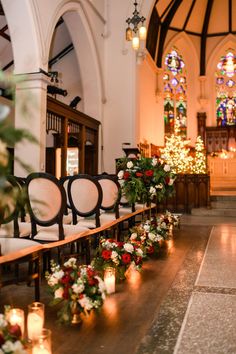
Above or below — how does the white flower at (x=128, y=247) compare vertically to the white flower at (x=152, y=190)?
below

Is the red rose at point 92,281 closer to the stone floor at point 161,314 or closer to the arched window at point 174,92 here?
the stone floor at point 161,314

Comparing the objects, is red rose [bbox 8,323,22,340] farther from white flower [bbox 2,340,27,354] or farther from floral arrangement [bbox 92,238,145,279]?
floral arrangement [bbox 92,238,145,279]

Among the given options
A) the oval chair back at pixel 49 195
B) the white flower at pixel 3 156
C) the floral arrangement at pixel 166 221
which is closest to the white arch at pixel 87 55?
the floral arrangement at pixel 166 221

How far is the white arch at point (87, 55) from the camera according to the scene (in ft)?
28.6

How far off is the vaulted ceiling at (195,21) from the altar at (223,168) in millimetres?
3766

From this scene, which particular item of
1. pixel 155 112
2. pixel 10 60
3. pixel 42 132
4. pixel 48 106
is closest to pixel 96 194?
pixel 42 132

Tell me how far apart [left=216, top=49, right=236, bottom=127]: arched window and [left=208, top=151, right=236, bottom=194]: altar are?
4.87 feet

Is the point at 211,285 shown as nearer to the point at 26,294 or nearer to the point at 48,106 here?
the point at 26,294

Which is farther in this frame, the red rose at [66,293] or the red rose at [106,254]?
the red rose at [106,254]

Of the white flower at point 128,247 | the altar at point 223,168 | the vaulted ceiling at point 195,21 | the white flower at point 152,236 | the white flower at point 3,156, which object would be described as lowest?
the white flower at point 152,236

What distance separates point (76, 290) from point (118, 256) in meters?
1.06

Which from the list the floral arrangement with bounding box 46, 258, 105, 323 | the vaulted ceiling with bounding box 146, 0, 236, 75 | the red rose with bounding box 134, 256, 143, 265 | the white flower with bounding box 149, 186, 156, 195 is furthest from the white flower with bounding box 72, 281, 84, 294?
the vaulted ceiling with bounding box 146, 0, 236, 75

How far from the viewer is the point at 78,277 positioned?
89.8 inches

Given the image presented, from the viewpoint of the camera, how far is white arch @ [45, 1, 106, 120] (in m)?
8.70
